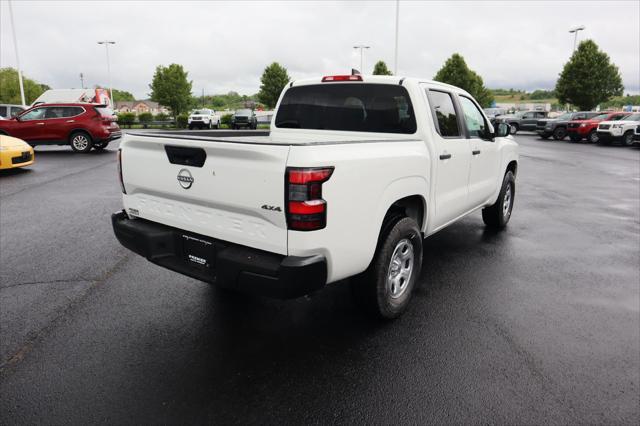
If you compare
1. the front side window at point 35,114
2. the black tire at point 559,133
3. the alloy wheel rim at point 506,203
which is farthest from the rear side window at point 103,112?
the black tire at point 559,133

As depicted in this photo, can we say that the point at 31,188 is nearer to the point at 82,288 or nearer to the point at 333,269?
the point at 82,288

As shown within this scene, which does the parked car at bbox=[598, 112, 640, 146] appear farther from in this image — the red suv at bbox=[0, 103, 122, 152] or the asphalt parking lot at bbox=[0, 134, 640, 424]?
the red suv at bbox=[0, 103, 122, 152]

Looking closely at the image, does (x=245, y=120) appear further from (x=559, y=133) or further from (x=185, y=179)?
(x=185, y=179)

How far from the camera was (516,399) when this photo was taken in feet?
8.54

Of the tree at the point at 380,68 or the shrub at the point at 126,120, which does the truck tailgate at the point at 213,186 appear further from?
the tree at the point at 380,68

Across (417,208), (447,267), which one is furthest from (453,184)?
(447,267)

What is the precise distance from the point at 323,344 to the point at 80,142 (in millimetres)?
16204

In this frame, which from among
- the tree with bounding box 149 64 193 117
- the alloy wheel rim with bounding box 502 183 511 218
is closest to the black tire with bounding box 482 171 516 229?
the alloy wheel rim with bounding box 502 183 511 218

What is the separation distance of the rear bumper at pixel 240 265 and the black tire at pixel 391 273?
62 cm

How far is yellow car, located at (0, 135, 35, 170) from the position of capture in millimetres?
10758

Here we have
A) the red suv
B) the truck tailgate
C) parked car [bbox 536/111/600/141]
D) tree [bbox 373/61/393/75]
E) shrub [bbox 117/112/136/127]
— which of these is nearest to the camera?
the truck tailgate

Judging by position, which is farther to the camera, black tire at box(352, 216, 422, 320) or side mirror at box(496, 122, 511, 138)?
side mirror at box(496, 122, 511, 138)

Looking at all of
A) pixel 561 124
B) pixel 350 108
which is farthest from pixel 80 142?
pixel 561 124

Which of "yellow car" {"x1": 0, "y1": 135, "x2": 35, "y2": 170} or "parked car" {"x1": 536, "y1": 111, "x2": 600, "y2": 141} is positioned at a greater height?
"parked car" {"x1": 536, "y1": 111, "x2": 600, "y2": 141}
